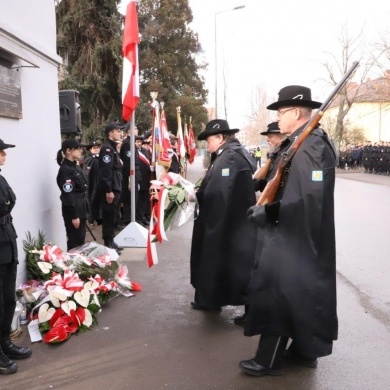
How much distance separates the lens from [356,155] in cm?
3531

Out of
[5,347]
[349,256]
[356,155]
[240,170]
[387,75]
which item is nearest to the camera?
[5,347]

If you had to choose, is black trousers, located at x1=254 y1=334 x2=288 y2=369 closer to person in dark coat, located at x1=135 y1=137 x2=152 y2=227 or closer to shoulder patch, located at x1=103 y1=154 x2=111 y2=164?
shoulder patch, located at x1=103 y1=154 x2=111 y2=164

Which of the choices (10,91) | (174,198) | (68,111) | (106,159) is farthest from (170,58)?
(174,198)

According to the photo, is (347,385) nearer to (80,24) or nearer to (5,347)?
(5,347)

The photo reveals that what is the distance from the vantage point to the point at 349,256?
729 cm

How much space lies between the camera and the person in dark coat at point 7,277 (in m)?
3.41

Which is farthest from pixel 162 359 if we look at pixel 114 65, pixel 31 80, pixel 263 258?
pixel 114 65

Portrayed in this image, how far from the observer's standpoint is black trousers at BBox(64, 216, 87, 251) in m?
5.73

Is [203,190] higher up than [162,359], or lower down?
higher up

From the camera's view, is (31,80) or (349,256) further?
(349,256)

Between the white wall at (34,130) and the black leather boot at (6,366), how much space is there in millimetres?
1293

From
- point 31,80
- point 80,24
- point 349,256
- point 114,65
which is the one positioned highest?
point 80,24

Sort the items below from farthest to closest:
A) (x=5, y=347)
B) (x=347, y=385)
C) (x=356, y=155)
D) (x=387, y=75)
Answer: (x=356, y=155)
(x=387, y=75)
(x=5, y=347)
(x=347, y=385)

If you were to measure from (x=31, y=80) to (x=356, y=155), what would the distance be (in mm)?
33520
